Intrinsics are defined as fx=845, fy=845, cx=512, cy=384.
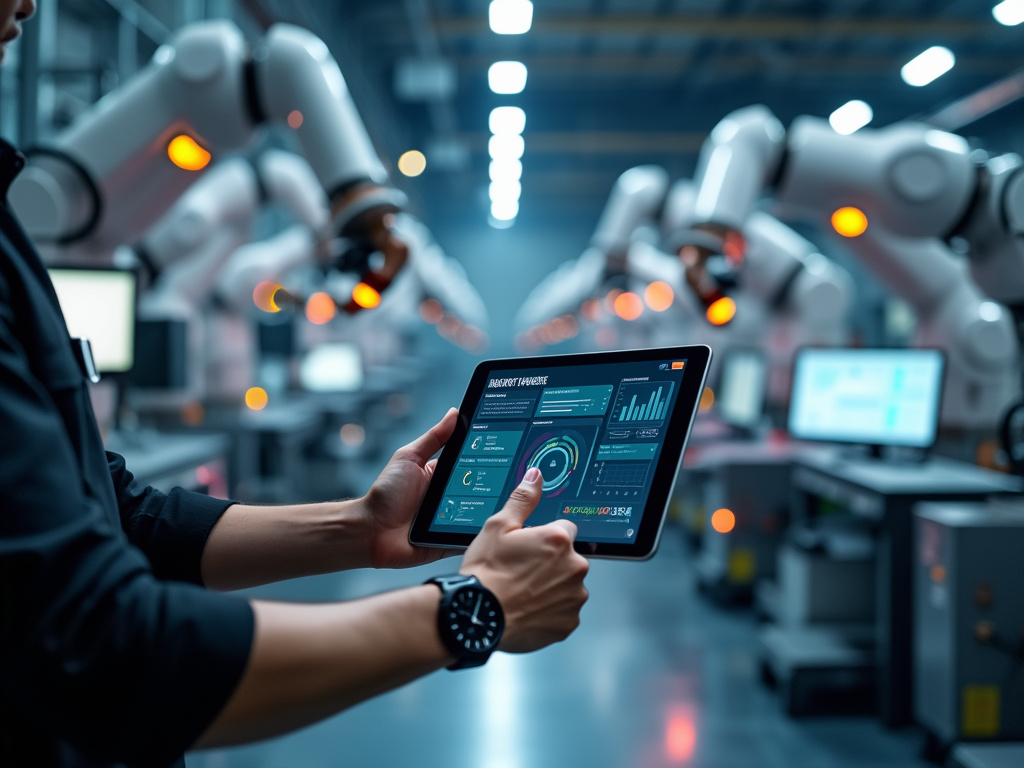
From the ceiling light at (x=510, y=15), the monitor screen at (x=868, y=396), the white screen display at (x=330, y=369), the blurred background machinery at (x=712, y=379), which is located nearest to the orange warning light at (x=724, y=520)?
the blurred background machinery at (x=712, y=379)

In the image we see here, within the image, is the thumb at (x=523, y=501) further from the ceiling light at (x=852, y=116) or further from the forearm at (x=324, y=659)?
the ceiling light at (x=852, y=116)

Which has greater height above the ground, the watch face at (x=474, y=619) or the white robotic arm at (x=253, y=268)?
the white robotic arm at (x=253, y=268)

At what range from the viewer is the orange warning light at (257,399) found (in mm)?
6191

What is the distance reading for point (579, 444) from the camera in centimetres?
114

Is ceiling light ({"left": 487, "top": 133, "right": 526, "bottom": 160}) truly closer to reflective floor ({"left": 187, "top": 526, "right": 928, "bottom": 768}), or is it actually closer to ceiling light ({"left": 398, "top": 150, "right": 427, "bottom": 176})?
ceiling light ({"left": 398, "top": 150, "right": 427, "bottom": 176})

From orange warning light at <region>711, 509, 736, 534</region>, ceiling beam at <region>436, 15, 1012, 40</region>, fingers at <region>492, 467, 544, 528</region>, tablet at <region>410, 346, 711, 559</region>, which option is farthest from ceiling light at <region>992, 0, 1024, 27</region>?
fingers at <region>492, 467, 544, 528</region>

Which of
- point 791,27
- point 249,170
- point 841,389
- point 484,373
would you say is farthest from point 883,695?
point 791,27

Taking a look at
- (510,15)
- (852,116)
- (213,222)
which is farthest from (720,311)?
(852,116)

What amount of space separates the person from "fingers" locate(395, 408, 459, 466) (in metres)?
0.24

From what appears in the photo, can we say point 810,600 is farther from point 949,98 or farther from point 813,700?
point 949,98

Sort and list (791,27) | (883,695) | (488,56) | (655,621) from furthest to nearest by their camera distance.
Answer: (488,56) < (791,27) < (655,621) < (883,695)

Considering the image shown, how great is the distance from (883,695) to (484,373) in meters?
2.41

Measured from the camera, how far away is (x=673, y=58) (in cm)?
1108

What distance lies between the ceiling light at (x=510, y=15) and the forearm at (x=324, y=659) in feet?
25.3
